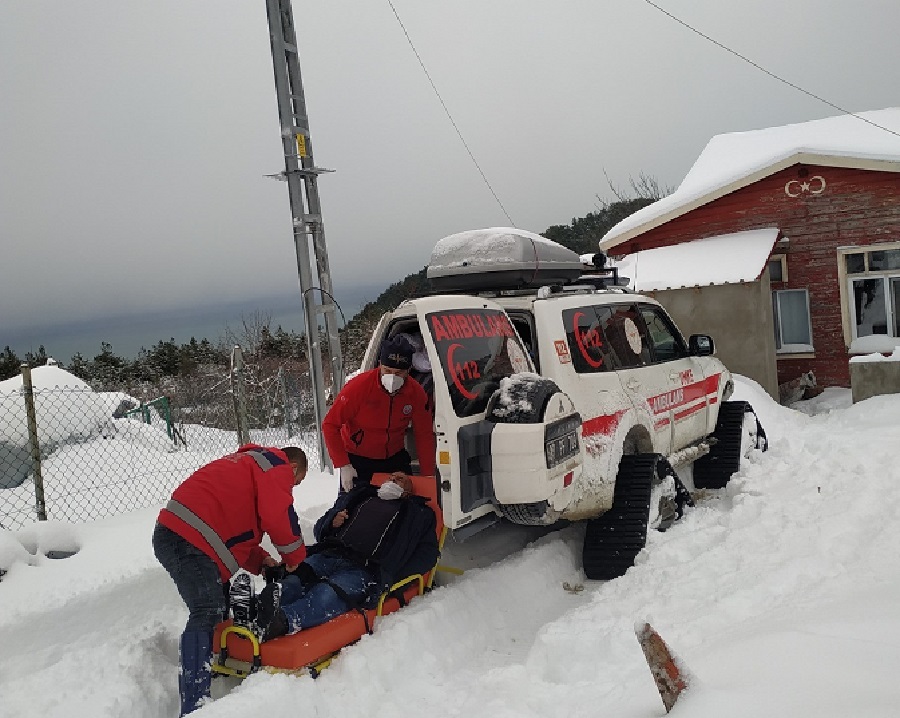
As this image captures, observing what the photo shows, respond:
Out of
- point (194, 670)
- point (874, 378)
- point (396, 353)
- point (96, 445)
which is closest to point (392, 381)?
point (396, 353)

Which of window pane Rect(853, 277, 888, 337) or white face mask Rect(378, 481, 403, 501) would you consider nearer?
white face mask Rect(378, 481, 403, 501)

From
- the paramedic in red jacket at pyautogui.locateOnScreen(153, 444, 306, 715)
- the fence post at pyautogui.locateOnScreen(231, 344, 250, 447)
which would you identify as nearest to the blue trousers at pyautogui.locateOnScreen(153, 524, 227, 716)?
the paramedic in red jacket at pyautogui.locateOnScreen(153, 444, 306, 715)

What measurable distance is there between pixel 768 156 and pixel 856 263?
280 cm

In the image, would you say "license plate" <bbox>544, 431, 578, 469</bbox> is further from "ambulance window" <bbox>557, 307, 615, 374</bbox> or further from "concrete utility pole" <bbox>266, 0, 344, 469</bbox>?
"concrete utility pole" <bbox>266, 0, 344, 469</bbox>

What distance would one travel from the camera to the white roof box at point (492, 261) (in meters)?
6.05

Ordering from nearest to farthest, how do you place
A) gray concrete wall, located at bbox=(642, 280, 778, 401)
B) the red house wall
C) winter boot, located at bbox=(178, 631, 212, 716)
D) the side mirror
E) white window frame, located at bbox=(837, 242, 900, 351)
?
winter boot, located at bbox=(178, 631, 212, 716) → the side mirror → gray concrete wall, located at bbox=(642, 280, 778, 401) → the red house wall → white window frame, located at bbox=(837, 242, 900, 351)

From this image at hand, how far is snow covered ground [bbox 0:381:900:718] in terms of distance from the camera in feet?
9.18

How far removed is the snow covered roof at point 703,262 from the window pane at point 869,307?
2.02 m

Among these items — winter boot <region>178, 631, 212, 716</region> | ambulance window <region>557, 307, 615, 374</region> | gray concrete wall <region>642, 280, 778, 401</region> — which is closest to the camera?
winter boot <region>178, 631, 212, 716</region>

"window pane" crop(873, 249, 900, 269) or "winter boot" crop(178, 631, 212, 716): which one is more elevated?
"window pane" crop(873, 249, 900, 269)

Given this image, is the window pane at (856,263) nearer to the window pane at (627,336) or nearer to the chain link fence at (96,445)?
the window pane at (627,336)

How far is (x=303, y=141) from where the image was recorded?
7797 millimetres

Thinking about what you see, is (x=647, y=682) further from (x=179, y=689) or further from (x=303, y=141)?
(x=303, y=141)

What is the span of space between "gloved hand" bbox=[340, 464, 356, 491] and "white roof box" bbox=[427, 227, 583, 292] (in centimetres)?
190
